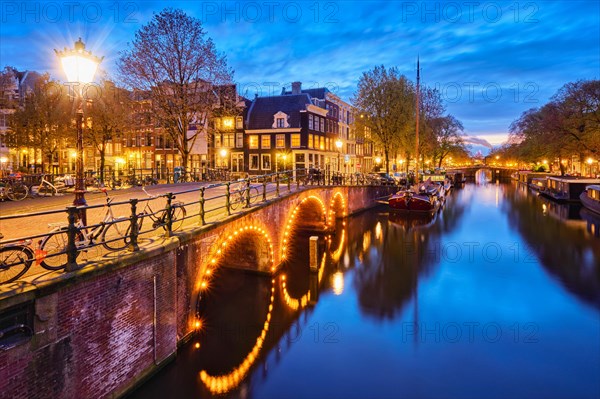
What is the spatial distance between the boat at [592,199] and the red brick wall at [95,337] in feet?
140

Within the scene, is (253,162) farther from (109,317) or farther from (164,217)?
(109,317)

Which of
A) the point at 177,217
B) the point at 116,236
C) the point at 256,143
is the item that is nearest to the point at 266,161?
the point at 256,143

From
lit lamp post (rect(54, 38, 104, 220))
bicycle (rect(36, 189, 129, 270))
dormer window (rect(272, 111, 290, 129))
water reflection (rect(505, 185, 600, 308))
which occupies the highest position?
dormer window (rect(272, 111, 290, 129))

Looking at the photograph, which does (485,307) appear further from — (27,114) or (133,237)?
(27,114)

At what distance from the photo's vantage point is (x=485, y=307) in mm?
15398

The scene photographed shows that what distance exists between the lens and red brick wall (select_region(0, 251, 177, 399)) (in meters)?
6.06

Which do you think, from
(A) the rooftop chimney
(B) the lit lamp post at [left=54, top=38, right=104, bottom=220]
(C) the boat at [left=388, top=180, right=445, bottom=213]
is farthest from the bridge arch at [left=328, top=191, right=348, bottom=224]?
(B) the lit lamp post at [left=54, top=38, right=104, bottom=220]

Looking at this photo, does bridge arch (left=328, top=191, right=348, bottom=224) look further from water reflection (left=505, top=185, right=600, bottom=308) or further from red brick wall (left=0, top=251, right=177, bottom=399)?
red brick wall (left=0, top=251, right=177, bottom=399)

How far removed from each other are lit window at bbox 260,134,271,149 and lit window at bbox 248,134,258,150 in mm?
787

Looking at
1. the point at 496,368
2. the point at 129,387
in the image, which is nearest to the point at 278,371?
the point at 129,387

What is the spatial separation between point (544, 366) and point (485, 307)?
183 inches

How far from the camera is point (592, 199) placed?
3950 cm

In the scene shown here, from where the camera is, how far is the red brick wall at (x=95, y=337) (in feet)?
19.9

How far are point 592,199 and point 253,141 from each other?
3886 cm
